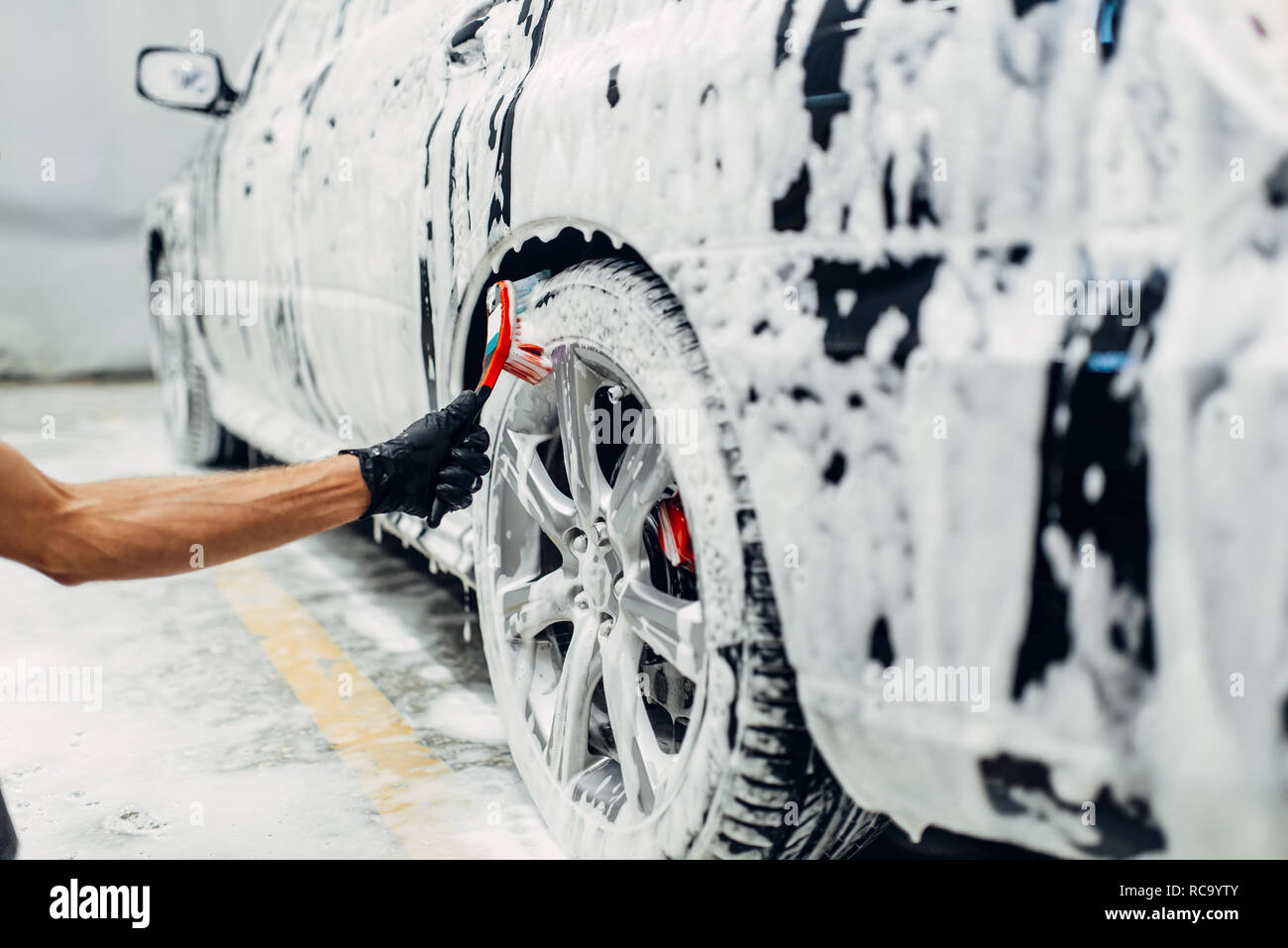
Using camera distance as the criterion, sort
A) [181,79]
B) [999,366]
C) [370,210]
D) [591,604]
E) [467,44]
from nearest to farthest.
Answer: [999,366], [591,604], [467,44], [370,210], [181,79]

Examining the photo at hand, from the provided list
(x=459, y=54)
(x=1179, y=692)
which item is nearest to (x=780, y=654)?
(x=1179, y=692)

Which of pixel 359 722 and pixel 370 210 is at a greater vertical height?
pixel 370 210

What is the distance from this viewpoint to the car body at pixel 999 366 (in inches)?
37.9

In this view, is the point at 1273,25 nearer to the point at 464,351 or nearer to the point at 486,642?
the point at 464,351

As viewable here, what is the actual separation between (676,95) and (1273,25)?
2.17 ft

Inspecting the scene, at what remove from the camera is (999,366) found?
3.49 ft

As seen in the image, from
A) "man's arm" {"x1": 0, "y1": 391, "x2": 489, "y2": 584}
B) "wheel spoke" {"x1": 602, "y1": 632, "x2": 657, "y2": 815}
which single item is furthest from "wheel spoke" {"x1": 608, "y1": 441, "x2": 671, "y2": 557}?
"man's arm" {"x1": 0, "y1": 391, "x2": 489, "y2": 584}

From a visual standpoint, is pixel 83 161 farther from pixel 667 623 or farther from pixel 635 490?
pixel 667 623

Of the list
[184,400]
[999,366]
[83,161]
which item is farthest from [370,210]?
[83,161]

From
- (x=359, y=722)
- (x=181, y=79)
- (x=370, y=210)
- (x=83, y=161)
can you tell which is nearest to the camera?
(x=370, y=210)

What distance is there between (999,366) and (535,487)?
1.01 meters

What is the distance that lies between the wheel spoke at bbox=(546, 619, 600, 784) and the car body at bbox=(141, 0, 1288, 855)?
21.5 inches

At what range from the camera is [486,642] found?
6.90 ft

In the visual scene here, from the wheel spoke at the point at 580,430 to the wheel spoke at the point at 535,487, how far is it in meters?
0.06
